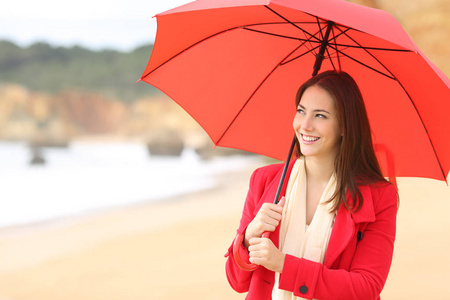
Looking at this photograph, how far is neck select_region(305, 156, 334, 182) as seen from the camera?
1.61m

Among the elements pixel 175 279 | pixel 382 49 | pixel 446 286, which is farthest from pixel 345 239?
pixel 175 279

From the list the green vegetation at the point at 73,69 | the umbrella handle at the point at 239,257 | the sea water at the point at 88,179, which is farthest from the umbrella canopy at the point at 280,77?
the green vegetation at the point at 73,69

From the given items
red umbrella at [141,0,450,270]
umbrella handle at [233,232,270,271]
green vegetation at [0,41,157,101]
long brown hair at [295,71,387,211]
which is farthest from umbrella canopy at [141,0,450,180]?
green vegetation at [0,41,157,101]

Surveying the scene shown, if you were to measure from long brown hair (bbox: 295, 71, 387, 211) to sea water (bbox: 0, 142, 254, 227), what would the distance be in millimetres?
6694

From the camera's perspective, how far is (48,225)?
7012mm

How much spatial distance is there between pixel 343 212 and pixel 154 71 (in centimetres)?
84

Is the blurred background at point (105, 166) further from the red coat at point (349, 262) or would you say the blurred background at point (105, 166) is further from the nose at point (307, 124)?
the nose at point (307, 124)

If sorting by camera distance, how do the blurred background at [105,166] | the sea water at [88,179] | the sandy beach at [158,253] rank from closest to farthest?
the sandy beach at [158,253], the blurred background at [105,166], the sea water at [88,179]

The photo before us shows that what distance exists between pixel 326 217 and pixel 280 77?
0.62 m

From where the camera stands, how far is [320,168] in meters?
1.62

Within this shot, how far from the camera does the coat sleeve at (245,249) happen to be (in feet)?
5.16

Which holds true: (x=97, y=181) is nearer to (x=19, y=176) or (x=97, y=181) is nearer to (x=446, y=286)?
(x=19, y=176)

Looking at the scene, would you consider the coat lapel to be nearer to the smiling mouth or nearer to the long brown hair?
the long brown hair

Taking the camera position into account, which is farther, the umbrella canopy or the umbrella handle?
the umbrella canopy
